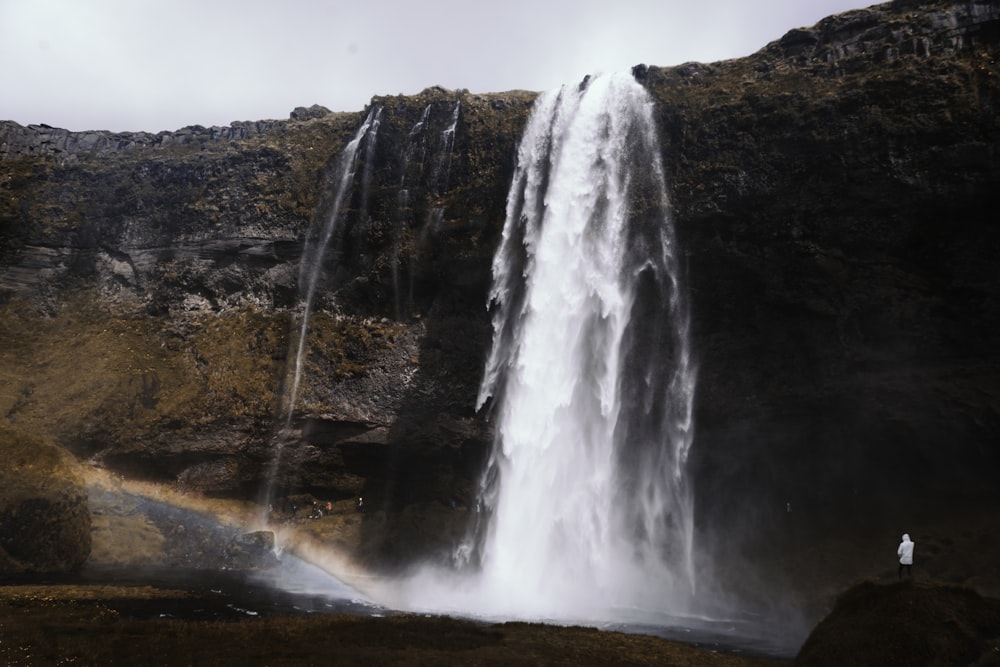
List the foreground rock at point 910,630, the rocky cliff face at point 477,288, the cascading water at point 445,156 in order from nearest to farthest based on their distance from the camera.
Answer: the foreground rock at point 910,630 < the rocky cliff face at point 477,288 < the cascading water at point 445,156

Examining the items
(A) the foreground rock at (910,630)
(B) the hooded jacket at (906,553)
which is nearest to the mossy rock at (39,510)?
(A) the foreground rock at (910,630)

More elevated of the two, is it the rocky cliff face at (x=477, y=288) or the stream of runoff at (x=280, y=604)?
the rocky cliff face at (x=477, y=288)

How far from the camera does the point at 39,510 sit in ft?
74.8

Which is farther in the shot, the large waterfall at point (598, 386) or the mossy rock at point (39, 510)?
the large waterfall at point (598, 386)

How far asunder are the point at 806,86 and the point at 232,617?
85.5ft

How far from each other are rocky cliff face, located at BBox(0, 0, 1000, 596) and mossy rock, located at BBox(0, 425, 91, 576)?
19.3 ft

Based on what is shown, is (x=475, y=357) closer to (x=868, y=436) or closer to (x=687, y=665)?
(x=868, y=436)

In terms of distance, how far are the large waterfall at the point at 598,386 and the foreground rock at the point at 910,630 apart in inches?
534

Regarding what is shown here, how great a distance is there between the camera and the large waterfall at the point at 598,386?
2783 cm

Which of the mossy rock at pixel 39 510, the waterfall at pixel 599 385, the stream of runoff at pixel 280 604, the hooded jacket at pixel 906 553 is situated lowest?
the stream of runoff at pixel 280 604

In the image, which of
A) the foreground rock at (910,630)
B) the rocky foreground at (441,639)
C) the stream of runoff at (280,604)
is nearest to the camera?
the foreground rock at (910,630)

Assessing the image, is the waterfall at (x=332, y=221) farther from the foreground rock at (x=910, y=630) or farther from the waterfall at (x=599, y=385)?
the foreground rock at (x=910, y=630)

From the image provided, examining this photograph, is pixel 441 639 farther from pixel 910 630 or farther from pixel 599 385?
pixel 599 385

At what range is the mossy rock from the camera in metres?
22.4
